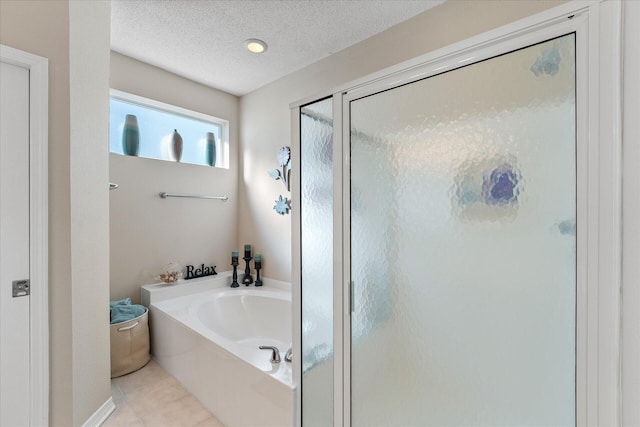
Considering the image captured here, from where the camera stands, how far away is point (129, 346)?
2098mm

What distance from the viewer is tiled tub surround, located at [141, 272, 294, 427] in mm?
1426

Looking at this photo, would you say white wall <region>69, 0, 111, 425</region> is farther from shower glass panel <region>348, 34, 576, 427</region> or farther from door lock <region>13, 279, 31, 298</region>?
shower glass panel <region>348, 34, 576, 427</region>

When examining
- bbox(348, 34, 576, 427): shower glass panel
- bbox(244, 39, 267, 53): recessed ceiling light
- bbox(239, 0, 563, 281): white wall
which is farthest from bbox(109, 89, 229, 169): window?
bbox(348, 34, 576, 427): shower glass panel

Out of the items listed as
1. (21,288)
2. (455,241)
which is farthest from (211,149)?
(455,241)

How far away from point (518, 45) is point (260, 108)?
264 cm

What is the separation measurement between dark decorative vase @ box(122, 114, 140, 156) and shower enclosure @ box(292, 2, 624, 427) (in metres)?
1.99

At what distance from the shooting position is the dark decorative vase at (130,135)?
247 cm

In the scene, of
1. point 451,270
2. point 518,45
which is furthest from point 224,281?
point 518,45

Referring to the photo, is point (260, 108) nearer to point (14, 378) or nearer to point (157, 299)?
point (157, 299)

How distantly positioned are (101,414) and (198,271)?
1388 mm

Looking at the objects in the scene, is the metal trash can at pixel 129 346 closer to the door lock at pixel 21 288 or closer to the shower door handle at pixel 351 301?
the door lock at pixel 21 288

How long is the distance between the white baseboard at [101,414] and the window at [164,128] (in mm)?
1857

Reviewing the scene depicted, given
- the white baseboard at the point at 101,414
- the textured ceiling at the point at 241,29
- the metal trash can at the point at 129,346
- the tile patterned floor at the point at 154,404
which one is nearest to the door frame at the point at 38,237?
the white baseboard at the point at 101,414

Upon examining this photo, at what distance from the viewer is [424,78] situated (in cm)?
95
